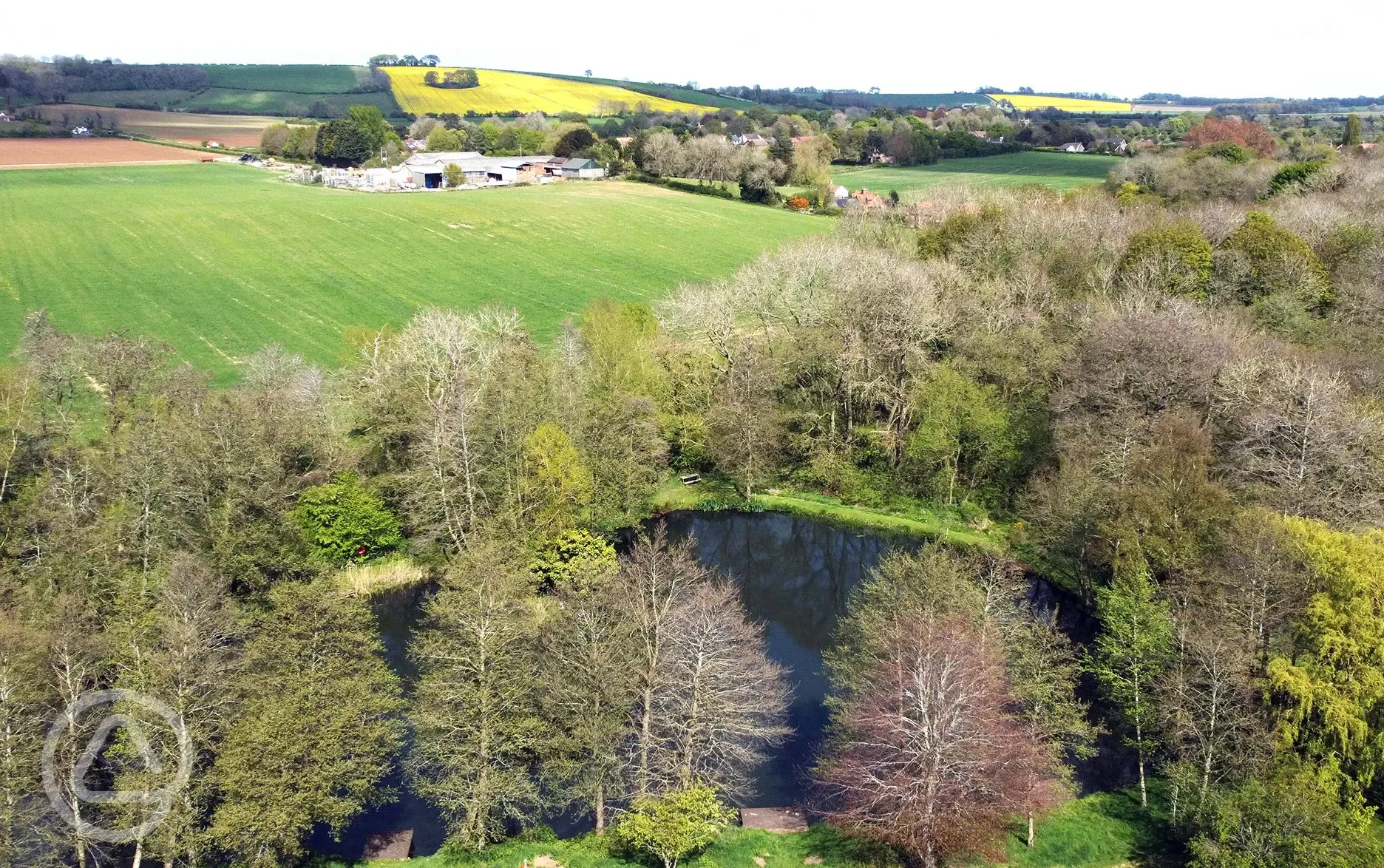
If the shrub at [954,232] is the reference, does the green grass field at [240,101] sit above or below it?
above

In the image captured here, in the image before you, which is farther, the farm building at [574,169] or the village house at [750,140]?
the village house at [750,140]

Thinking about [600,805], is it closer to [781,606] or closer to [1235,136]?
[781,606]

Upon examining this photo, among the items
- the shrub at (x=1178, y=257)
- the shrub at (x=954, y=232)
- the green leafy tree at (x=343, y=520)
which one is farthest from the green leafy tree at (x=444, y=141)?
the shrub at (x=1178, y=257)

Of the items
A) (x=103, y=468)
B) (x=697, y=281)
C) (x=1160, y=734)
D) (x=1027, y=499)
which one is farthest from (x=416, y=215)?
(x=1160, y=734)

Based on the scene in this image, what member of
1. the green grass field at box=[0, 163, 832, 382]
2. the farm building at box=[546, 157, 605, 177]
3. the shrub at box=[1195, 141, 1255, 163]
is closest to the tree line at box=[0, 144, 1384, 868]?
the green grass field at box=[0, 163, 832, 382]

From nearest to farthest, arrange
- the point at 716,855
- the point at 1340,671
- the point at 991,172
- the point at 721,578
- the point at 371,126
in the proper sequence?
the point at 1340,671
the point at 716,855
the point at 721,578
the point at 991,172
the point at 371,126

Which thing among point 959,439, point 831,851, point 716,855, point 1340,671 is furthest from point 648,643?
point 959,439

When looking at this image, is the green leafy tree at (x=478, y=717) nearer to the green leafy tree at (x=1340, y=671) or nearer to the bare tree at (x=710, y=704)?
the bare tree at (x=710, y=704)

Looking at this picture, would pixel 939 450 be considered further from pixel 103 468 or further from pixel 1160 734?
pixel 103 468
